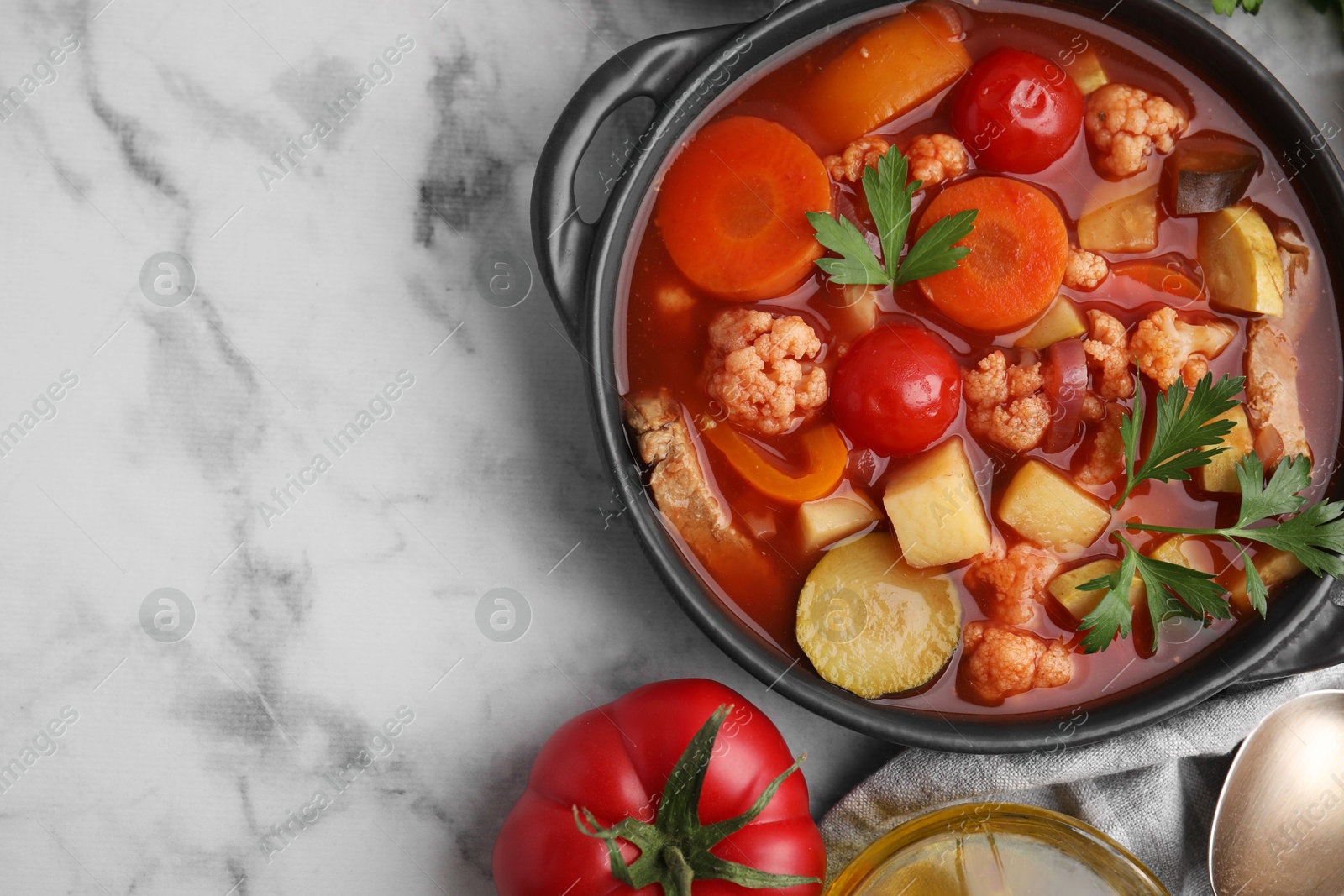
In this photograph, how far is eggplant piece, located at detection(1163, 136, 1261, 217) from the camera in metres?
2.00

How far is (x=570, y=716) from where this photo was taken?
87.4 inches

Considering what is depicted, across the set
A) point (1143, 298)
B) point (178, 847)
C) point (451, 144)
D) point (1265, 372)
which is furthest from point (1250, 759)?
point (178, 847)

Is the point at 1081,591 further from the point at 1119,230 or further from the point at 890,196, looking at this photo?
the point at 890,196

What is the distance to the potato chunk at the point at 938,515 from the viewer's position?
1.94m

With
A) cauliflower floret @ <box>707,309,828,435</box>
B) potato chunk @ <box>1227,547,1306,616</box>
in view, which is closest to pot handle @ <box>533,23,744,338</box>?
cauliflower floret @ <box>707,309,828,435</box>

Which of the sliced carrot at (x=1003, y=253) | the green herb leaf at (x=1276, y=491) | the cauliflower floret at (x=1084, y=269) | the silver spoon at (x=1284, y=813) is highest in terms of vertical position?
the sliced carrot at (x=1003, y=253)

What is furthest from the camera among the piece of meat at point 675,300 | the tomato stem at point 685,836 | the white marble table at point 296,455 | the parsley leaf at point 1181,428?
the white marble table at point 296,455

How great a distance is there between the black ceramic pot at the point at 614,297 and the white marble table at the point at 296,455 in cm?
31

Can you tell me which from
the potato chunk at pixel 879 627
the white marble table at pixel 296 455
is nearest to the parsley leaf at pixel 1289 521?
the potato chunk at pixel 879 627

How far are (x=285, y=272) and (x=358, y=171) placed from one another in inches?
11.1

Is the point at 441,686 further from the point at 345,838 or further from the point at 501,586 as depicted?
the point at 345,838

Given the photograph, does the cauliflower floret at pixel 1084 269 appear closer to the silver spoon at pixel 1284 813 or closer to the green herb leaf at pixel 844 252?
the green herb leaf at pixel 844 252

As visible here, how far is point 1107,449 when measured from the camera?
1.99m

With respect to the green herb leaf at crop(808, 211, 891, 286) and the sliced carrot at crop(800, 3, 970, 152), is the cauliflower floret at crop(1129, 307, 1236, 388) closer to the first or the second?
the green herb leaf at crop(808, 211, 891, 286)
